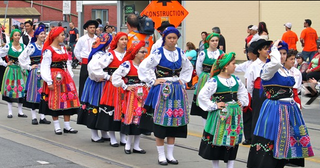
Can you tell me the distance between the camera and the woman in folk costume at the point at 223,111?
7.41m

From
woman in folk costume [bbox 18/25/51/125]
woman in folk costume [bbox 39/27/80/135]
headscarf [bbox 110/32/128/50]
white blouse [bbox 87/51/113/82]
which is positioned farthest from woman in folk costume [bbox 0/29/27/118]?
headscarf [bbox 110/32/128/50]

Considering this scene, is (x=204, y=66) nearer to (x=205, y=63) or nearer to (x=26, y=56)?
(x=205, y=63)

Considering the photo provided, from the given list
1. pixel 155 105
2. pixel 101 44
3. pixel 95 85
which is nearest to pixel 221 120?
pixel 155 105

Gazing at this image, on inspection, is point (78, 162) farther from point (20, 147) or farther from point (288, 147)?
point (288, 147)

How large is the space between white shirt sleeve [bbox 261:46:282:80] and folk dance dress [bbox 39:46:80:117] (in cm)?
440

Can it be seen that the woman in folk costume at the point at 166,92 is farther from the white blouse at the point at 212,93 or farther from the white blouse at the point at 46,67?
the white blouse at the point at 46,67

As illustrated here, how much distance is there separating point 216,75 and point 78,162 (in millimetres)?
2375

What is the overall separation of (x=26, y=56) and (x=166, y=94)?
460 cm

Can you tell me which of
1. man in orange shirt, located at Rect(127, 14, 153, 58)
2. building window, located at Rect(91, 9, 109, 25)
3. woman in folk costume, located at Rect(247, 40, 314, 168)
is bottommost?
woman in folk costume, located at Rect(247, 40, 314, 168)

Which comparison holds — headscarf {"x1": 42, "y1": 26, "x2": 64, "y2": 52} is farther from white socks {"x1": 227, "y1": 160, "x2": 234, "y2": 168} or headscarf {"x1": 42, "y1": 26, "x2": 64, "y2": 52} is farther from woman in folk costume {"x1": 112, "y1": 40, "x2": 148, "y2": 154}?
white socks {"x1": 227, "y1": 160, "x2": 234, "y2": 168}

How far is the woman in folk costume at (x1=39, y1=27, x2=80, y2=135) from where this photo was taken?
1060 centimetres

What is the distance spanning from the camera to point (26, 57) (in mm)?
11969

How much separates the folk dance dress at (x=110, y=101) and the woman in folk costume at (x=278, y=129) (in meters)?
2.89

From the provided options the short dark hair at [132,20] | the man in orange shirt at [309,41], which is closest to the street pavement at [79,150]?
the short dark hair at [132,20]
